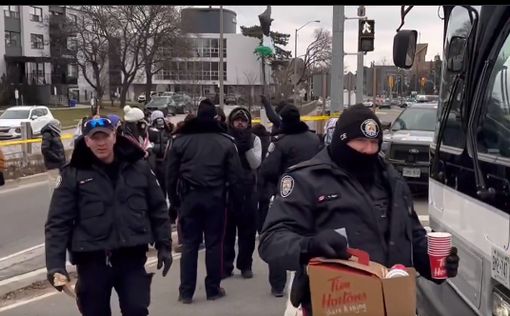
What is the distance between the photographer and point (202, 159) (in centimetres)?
609

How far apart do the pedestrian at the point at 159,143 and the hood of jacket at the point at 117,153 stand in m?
4.27

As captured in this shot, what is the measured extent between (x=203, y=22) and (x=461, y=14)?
93.9m

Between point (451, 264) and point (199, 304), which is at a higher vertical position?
point (451, 264)

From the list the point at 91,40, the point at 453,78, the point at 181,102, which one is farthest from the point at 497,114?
the point at 91,40

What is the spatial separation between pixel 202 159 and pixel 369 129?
316 cm

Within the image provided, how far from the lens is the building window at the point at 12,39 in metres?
72.2

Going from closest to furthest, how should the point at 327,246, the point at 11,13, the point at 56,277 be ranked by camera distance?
the point at 327,246 < the point at 56,277 < the point at 11,13

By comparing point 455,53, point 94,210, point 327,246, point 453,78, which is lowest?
point 94,210

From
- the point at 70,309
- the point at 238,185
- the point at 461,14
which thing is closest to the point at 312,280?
the point at 461,14

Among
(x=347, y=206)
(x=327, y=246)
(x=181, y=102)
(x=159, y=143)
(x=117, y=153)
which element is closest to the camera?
(x=327, y=246)

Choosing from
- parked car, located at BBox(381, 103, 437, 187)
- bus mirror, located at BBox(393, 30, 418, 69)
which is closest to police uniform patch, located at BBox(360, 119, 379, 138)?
bus mirror, located at BBox(393, 30, 418, 69)

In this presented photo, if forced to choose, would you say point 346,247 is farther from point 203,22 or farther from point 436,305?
point 203,22

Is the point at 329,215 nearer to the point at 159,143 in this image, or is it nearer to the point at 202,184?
the point at 202,184

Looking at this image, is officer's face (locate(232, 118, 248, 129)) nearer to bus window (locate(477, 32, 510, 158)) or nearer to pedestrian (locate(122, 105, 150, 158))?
pedestrian (locate(122, 105, 150, 158))
